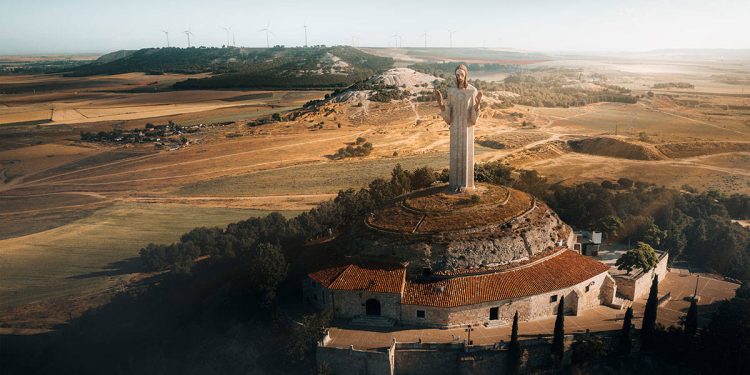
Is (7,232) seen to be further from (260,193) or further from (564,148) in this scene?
(564,148)

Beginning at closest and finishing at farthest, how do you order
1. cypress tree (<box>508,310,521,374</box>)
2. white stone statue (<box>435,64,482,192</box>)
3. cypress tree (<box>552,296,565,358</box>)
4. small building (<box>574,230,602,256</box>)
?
cypress tree (<box>508,310,521,374</box>) < cypress tree (<box>552,296,565,358</box>) < white stone statue (<box>435,64,482,192</box>) < small building (<box>574,230,602,256</box>)

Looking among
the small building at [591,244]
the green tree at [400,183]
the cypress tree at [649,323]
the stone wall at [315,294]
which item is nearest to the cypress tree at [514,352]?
the cypress tree at [649,323]

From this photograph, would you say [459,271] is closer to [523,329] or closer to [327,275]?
[523,329]

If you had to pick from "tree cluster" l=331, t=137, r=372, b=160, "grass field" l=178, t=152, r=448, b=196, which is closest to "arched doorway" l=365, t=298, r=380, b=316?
"grass field" l=178, t=152, r=448, b=196

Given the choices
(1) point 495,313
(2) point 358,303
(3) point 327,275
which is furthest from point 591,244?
(3) point 327,275

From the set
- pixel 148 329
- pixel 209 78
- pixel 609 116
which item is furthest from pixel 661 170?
pixel 209 78

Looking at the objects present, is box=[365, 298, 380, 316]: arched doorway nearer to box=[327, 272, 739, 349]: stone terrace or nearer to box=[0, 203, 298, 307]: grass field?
box=[327, 272, 739, 349]: stone terrace
